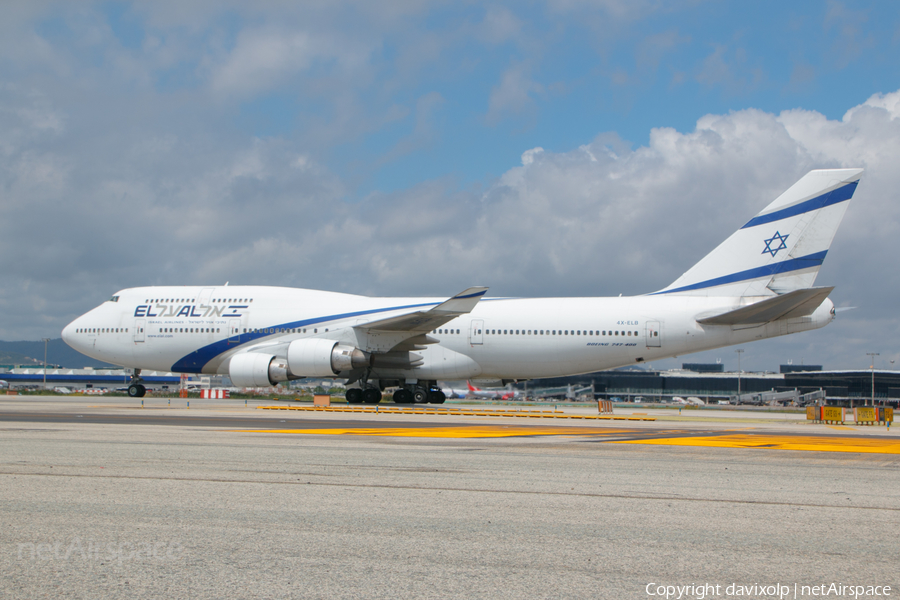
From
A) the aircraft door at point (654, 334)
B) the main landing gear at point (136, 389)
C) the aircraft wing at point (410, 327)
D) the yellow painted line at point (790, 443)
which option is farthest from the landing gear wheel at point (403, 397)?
the yellow painted line at point (790, 443)

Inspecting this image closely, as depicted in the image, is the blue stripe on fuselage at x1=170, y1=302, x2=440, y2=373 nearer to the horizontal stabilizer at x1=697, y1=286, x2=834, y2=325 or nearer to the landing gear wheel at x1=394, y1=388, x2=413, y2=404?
the landing gear wheel at x1=394, y1=388, x2=413, y2=404

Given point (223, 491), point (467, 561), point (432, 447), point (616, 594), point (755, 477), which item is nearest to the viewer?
point (616, 594)

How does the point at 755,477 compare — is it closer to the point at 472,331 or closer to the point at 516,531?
the point at 516,531

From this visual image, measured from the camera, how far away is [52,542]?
4.73 metres

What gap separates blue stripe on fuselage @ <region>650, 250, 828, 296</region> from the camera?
25.5 meters

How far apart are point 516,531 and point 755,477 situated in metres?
4.47

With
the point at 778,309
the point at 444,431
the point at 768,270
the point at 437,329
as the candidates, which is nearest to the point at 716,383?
the point at 768,270

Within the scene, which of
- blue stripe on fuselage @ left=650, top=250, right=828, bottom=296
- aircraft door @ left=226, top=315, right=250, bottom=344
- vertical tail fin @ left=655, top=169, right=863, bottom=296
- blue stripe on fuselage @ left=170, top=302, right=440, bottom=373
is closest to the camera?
vertical tail fin @ left=655, top=169, right=863, bottom=296

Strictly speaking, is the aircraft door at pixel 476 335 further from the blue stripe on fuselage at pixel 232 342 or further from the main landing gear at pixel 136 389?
the main landing gear at pixel 136 389

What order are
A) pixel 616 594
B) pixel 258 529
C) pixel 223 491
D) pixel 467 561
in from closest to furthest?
pixel 616 594 → pixel 467 561 → pixel 258 529 → pixel 223 491

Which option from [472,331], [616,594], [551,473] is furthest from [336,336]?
[616,594]

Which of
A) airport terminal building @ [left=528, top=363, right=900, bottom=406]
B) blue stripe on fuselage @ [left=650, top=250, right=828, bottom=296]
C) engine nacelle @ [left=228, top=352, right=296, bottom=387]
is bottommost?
airport terminal building @ [left=528, top=363, right=900, bottom=406]

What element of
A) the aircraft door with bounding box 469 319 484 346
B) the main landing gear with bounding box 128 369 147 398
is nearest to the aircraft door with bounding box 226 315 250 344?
the main landing gear with bounding box 128 369 147 398

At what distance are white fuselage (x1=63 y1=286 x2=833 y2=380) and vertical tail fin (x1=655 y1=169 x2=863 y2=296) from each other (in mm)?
1090
